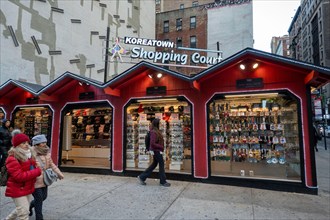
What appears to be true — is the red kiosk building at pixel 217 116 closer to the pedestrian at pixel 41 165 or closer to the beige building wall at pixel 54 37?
the pedestrian at pixel 41 165

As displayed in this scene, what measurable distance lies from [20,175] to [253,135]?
21.6 ft

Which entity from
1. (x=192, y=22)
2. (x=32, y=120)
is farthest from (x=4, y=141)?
(x=192, y=22)

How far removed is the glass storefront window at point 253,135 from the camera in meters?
7.25

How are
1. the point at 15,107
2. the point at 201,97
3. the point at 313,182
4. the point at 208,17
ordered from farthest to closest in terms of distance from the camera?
the point at 208,17
the point at 15,107
the point at 201,97
the point at 313,182

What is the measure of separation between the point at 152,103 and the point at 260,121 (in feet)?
13.0

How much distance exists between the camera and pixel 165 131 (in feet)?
28.7

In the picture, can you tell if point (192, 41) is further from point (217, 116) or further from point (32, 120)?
point (217, 116)

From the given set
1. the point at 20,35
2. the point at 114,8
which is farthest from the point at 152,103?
the point at 114,8

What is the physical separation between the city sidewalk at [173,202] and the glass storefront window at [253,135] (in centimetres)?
103

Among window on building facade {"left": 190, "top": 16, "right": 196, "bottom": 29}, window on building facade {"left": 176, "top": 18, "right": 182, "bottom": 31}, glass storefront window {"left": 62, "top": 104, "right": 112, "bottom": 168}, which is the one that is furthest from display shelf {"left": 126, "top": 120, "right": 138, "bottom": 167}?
window on building facade {"left": 176, "top": 18, "right": 182, "bottom": 31}

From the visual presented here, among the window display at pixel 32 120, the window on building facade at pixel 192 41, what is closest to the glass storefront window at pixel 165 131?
the window display at pixel 32 120

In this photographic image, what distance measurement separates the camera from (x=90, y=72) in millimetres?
18844

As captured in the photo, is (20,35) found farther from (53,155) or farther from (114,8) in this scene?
(114,8)

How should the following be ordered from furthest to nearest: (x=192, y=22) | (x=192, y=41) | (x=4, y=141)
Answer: (x=192, y=22)
(x=192, y=41)
(x=4, y=141)
